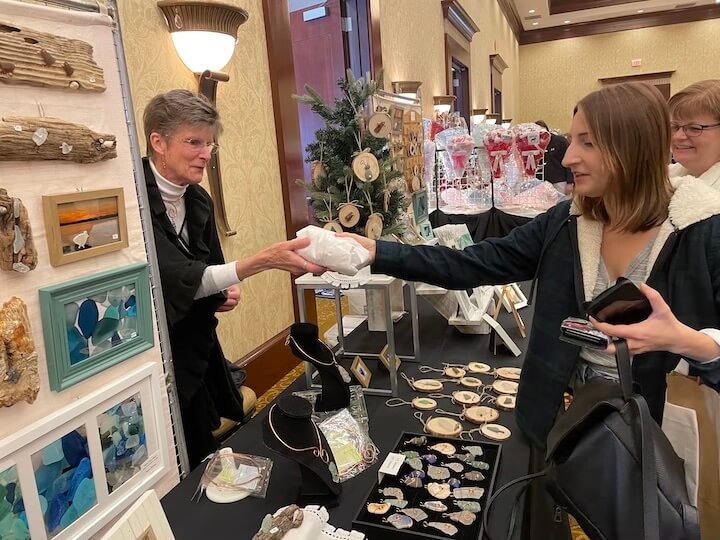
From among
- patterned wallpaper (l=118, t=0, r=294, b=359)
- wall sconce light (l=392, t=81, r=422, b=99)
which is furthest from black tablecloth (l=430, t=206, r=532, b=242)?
wall sconce light (l=392, t=81, r=422, b=99)

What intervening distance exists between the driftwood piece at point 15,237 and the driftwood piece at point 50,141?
7cm

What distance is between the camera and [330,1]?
4516mm

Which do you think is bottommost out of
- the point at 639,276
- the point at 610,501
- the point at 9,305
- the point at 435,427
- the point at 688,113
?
the point at 435,427

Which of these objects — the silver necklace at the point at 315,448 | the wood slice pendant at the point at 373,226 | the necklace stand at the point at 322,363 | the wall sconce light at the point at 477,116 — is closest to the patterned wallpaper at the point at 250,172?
the wood slice pendant at the point at 373,226

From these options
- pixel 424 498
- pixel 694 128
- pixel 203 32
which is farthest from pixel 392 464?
pixel 203 32

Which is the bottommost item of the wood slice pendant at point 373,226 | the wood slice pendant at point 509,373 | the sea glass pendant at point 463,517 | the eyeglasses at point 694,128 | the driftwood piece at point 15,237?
the sea glass pendant at point 463,517

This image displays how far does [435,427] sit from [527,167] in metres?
2.47

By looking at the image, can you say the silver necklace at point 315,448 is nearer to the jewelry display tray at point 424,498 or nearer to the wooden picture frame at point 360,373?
the jewelry display tray at point 424,498

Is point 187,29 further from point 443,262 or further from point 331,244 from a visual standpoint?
point 443,262

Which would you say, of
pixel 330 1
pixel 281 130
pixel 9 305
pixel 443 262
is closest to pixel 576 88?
pixel 330 1

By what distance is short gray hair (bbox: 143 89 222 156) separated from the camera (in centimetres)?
167

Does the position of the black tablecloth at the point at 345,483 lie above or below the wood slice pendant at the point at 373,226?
below

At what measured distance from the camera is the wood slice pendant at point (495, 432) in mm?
1446

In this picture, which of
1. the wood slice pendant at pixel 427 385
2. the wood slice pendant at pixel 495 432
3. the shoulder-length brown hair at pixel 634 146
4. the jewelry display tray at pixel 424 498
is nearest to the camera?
the jewelry display tray at pixel 424 498
